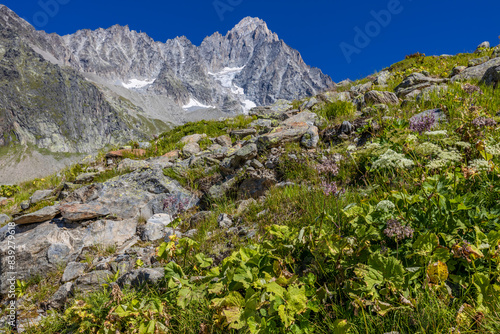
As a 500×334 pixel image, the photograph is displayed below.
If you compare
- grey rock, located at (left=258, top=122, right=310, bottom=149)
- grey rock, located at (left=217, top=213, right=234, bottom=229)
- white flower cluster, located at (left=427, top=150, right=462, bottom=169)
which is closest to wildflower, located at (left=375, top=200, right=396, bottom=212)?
white flower cluster, located at (left=427, top=150, right=462, bottom=169)

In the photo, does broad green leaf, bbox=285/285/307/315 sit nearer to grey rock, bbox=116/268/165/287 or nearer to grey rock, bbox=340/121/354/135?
grey rock, bbox=116/268/165/287

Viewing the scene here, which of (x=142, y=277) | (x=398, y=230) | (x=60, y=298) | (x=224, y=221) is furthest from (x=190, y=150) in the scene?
(x=398, y=230)

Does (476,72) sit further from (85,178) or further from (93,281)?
(85,178)

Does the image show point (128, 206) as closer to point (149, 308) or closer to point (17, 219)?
point (17, 219)

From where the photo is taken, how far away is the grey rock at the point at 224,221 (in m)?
4.11

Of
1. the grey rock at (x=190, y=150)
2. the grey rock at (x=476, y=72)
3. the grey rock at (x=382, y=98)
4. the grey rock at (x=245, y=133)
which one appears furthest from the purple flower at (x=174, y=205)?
the grey rock at (x=476, y=72)

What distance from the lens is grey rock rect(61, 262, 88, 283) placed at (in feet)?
12.1

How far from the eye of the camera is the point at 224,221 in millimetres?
4219

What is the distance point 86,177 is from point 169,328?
801cm

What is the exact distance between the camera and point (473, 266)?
1.60 m

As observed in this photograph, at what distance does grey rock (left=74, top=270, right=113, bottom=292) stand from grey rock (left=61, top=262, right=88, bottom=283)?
58 centimetres

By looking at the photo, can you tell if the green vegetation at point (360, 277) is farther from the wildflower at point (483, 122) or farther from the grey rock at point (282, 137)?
the grey rock at point (282, 137)

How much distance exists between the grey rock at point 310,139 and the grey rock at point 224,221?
108 inches

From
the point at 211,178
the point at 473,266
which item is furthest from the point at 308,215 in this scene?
the point at 211,178
